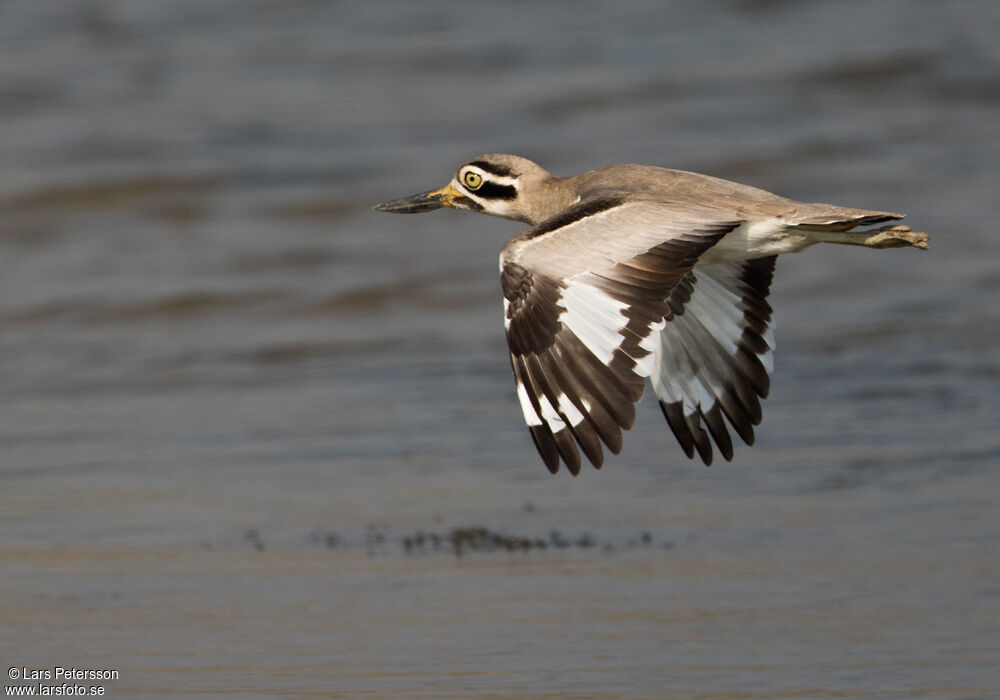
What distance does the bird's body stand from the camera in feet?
16.0

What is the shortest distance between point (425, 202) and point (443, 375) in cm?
185

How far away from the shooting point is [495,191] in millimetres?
6797

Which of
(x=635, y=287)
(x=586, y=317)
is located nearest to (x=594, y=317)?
(x=586, y=317)

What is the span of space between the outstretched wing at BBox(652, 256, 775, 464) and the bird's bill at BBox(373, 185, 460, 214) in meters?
0.98

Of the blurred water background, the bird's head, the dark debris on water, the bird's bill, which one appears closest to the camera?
the blurred water background

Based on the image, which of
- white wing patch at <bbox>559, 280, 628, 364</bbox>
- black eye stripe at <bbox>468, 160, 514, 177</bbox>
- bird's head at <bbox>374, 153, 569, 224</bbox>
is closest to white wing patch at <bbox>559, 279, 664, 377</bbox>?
white wing patch at <bbox>559, 280, 628, 364</bbox>

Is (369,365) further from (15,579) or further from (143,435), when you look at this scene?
(15,579)

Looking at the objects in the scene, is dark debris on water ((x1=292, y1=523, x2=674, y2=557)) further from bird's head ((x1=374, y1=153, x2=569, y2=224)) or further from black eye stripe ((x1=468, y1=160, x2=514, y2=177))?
black eye stripe ((x1=468, y1=160, x2=514, y2=177))

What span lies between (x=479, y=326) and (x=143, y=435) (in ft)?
7.84

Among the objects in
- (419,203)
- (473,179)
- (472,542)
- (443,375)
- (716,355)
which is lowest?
(443,375)

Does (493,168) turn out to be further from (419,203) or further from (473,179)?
(419,203)

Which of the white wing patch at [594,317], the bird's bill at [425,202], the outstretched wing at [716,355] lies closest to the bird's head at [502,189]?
the bird's bill at [425,202]

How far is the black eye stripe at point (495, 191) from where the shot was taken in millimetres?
6773

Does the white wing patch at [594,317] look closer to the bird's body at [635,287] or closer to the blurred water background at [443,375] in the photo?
the bird's body at [635,287]
